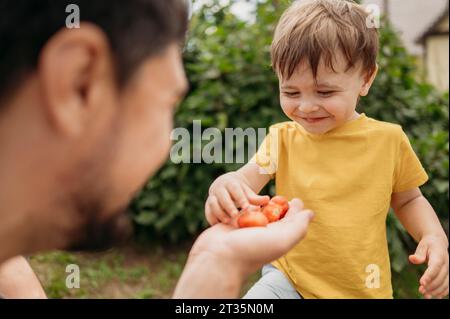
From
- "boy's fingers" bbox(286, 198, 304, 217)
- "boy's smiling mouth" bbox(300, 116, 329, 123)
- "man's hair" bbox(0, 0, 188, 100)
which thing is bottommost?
"boy's fingers" bbox(286, 198, 304, 217)

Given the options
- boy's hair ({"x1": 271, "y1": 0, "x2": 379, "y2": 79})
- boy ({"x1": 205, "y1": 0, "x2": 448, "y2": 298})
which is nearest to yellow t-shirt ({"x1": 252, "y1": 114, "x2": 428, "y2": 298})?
boy ({"x1": 205, "y1": 0, "x2": 448, "y2": 298})

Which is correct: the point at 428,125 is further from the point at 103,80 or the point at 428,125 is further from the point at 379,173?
the point at 103,80

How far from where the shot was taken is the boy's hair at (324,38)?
167 cm

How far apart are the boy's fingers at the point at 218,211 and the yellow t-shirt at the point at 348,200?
352 millimetres

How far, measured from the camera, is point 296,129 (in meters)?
1.87

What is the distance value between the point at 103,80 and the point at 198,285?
0.53m

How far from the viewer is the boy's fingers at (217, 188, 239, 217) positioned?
146 centimetres

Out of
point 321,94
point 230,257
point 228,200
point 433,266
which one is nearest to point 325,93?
point 321,94

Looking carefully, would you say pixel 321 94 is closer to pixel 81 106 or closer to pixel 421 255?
pixel 421 255

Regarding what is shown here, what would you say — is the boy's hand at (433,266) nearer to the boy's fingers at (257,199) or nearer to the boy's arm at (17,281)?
the boy's fingers at (257,199)

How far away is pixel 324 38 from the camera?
168 cm

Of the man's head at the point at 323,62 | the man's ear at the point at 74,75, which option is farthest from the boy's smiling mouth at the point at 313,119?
the man's ear at the point at 74,75

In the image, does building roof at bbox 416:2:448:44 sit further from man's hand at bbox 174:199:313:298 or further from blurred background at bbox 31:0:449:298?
man's hand at bbox 174:199:313:298
